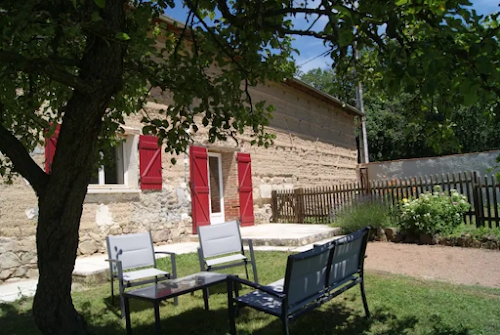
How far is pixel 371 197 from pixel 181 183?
4.29 meters

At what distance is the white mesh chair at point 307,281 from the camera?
2537mm

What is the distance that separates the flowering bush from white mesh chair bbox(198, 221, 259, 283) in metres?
3.89

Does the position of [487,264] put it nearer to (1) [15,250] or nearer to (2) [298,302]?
(2) [298,302]

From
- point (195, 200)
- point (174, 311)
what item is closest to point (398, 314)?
point (174, 311)

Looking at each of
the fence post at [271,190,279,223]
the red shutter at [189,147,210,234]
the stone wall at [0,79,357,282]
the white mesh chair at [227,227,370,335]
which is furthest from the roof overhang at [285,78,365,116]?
the white mesh chair at [227,227,370,335]

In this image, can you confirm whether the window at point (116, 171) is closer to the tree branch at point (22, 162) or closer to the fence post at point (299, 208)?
the tree branch at point (22, 162)

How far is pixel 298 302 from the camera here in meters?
2.70

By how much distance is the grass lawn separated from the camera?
10.1 feet

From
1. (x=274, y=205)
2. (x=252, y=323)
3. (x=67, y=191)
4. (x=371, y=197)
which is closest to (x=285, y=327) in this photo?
(x=252, y=323)

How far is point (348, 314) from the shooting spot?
3457 millimetres

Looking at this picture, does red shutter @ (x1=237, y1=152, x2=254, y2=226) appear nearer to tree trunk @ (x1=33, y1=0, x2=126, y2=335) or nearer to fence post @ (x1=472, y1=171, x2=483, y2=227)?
fence post @ (x1=472, y1=171, x2=483, y2=227)

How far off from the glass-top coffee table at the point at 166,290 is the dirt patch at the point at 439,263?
2757 mm

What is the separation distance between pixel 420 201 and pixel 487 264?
2.16 m

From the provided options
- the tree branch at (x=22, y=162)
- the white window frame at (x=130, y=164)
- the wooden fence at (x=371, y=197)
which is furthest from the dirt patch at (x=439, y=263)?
the white window frame at (x=130, y=164)
